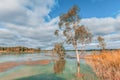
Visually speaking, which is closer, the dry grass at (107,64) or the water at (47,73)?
the dry grass at (107,64)

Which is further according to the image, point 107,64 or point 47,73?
point 47,73

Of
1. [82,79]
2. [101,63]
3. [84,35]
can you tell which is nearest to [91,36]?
[84,35]

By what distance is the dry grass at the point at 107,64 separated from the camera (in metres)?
15.4

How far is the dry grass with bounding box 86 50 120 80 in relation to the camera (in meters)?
15.4

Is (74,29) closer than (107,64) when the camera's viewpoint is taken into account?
No

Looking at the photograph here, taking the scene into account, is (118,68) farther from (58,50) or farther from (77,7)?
(58,50)

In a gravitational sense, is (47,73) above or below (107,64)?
below

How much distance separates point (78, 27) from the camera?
4303 centimetres

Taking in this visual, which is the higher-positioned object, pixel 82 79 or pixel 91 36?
pixel 91 36

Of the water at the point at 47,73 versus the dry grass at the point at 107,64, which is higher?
the dry grass at the point at 107,64

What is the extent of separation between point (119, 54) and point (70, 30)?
28608 millimetres

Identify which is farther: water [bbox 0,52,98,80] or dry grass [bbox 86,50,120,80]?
water [bbox 0,52,98,80]

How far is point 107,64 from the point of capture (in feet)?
53.3

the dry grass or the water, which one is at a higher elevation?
the dry grass
